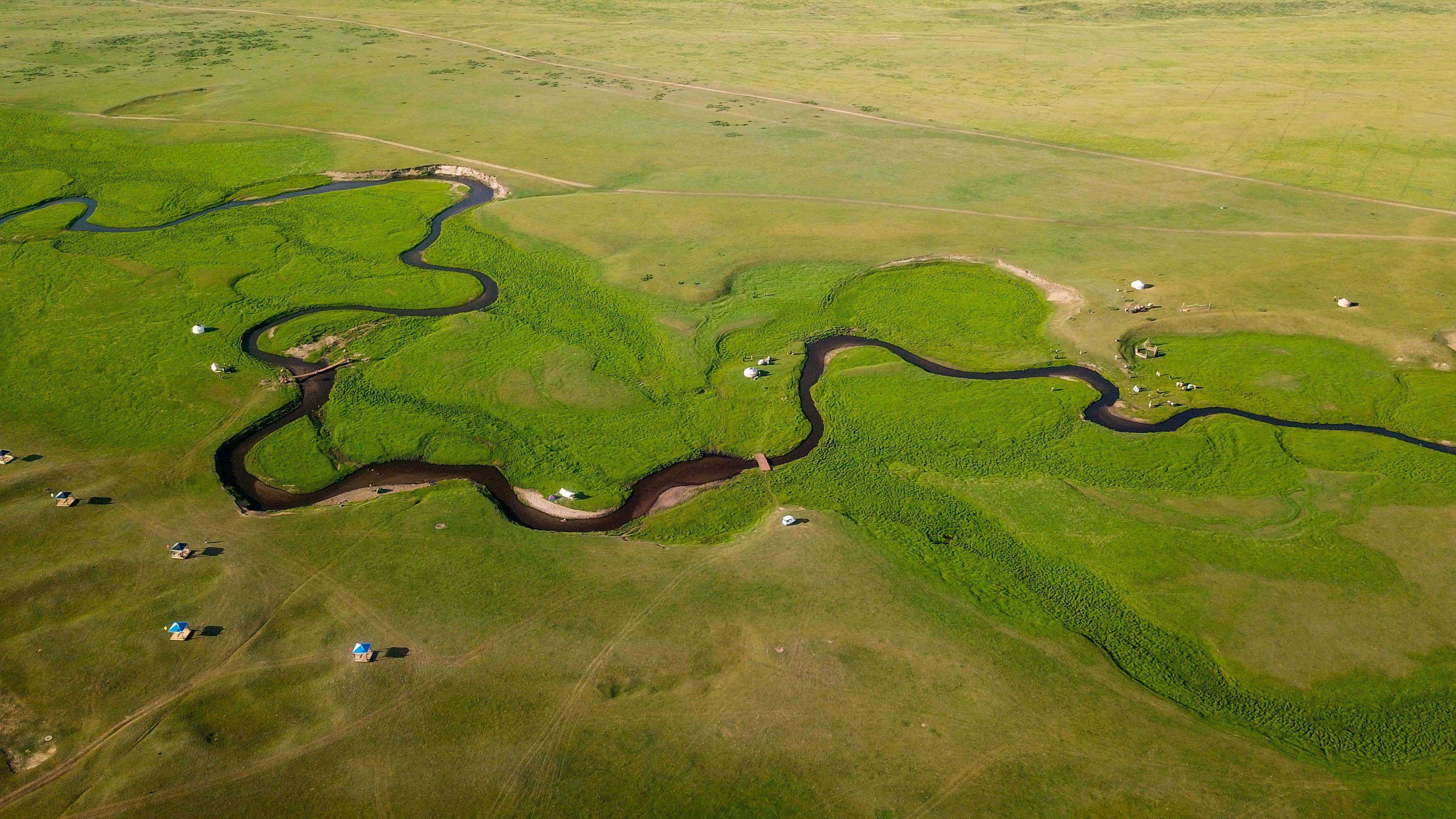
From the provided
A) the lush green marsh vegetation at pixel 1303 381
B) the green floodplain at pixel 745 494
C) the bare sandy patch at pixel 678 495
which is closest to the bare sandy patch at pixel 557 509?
the green floodplain at pixel 745 494

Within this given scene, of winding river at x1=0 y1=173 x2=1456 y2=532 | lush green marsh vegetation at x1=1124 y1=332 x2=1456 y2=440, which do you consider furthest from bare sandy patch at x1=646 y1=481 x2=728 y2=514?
lush green marsh vegetation at x1=1124 y1=332 x2=1456 y2=440

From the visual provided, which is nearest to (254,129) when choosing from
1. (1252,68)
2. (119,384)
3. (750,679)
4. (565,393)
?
(119,384)

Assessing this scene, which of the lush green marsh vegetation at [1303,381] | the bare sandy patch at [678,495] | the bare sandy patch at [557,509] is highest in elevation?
the lush green marsh vegetation at [1303,381]

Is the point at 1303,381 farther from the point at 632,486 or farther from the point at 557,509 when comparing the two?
the point at 557,509

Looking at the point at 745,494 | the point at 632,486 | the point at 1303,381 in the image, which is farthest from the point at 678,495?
the point at 1303,381

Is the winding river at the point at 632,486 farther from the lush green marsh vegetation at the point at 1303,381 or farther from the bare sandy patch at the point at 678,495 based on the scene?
the lush green marsh vegetation at the point at 1303,381

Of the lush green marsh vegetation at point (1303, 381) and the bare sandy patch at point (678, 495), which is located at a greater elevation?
the lush green marsh vegetation at point (1303, 381)

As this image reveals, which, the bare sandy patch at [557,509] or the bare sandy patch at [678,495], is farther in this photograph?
the bare sandy patch at [678,495]

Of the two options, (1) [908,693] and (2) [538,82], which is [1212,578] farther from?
(2) [538,82]
